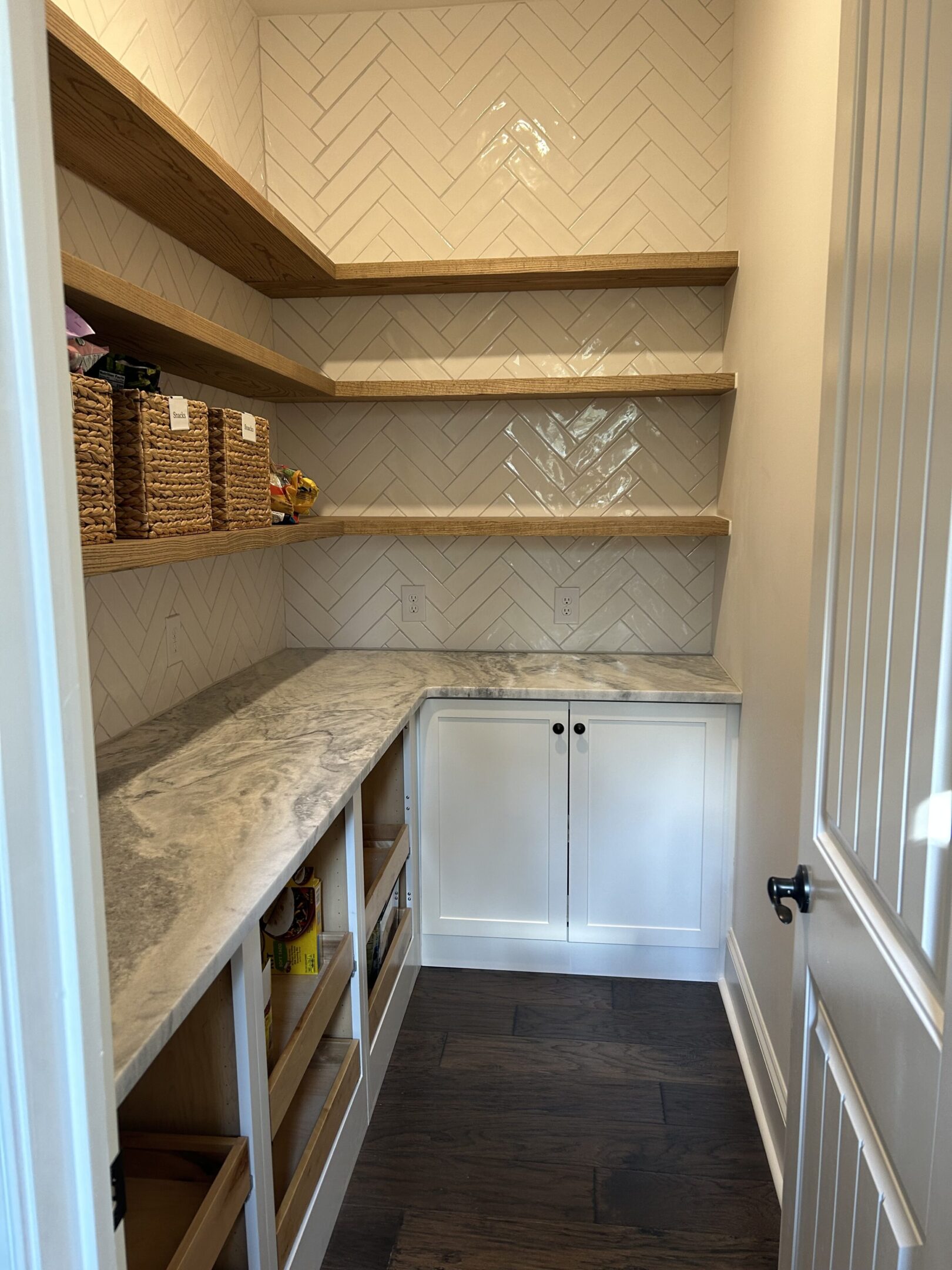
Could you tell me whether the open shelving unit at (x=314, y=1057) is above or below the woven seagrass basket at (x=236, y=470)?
below

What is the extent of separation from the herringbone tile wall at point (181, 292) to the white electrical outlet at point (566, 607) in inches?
38.4

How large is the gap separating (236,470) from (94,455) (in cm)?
67

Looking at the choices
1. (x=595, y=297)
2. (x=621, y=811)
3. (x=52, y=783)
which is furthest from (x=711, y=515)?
(x=52, y=783)

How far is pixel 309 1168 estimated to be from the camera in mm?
1568

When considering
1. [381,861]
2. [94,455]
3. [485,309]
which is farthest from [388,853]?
[485,309]

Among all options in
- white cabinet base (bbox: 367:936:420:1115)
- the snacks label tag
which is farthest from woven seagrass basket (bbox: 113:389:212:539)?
white cabinet base (bbox: 367:936:420:1115)

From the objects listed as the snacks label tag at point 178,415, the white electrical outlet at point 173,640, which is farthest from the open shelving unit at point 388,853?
the snacks label tag at point 178,415

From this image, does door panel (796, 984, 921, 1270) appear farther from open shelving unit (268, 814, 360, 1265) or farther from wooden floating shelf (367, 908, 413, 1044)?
wooden floating shelf (367, 908, 413, 1044)

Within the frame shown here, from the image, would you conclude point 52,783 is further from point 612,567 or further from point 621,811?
point 612,567

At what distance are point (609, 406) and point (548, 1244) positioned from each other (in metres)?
2.31

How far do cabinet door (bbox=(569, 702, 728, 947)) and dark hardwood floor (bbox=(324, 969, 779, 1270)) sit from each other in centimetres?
21

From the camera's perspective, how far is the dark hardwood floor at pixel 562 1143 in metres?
1.73

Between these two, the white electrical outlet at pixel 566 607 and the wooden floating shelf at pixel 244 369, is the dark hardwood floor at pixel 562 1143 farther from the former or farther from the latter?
the wooden floating shelf at pixel 244 369

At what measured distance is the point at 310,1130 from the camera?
1698 millimetres
